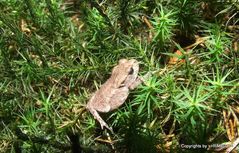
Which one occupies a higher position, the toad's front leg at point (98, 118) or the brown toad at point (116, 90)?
the brown toad at point (116, 90)

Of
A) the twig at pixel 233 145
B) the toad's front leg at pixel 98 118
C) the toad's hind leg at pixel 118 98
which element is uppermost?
the toad's hind leg at pixel 118 98

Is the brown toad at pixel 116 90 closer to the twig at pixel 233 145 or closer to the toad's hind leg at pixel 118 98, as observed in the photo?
the toad's hind leg at pixel 118 98

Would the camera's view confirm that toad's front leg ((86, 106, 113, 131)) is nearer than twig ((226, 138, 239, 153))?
No

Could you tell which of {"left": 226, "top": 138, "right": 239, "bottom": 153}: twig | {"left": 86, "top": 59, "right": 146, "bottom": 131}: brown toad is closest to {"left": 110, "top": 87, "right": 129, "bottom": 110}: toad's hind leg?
{"left": 86, "top": 59, "right": 146, "bottom": 131}: brown toad

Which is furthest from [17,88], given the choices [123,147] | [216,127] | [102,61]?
[216,127]

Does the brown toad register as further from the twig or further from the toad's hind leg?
the twig

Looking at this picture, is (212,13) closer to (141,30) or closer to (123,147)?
(141,30)

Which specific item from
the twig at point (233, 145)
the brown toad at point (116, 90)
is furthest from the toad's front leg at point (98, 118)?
the twig at point (233, 145)

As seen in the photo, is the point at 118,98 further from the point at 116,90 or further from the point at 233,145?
the point at 233,145
